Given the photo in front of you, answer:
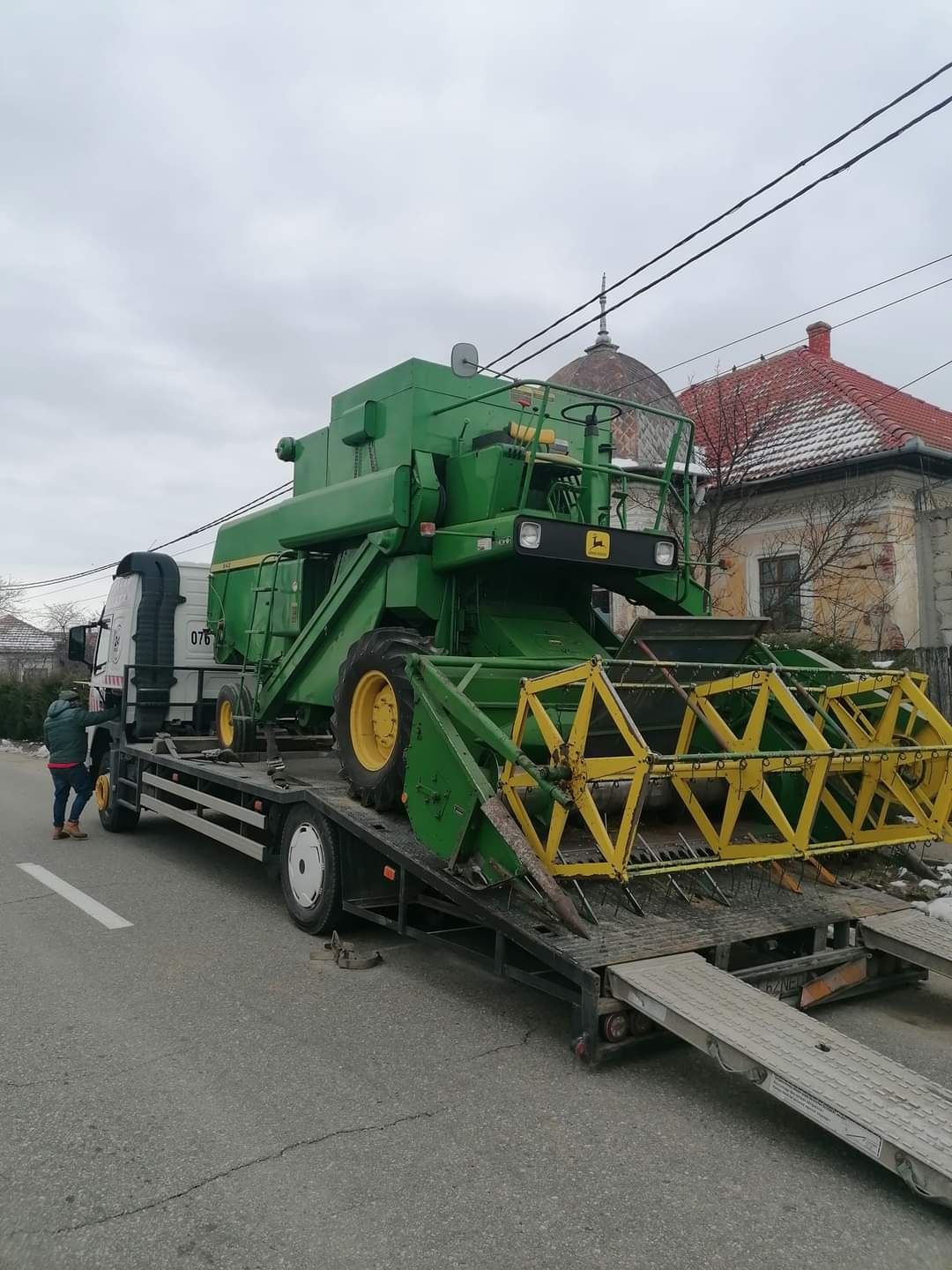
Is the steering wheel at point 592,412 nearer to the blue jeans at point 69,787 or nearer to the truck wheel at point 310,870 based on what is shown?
the truck wheel at point 310,870

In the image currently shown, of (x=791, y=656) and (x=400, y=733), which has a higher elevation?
(x=791, y=656)

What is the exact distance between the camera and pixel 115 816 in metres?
10.0

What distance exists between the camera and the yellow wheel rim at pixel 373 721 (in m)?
5.98

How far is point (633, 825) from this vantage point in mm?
4102

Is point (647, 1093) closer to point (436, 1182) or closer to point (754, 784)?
point (436, 1182)

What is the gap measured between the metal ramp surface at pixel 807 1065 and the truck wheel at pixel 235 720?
4903 mm

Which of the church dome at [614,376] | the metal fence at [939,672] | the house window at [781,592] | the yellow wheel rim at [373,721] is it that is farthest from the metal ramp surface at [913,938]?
the church dome at [614,376]

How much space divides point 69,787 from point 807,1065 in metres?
8.50

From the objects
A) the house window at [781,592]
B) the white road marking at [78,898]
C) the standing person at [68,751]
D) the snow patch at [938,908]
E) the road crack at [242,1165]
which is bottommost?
the road crack at [242,1165]

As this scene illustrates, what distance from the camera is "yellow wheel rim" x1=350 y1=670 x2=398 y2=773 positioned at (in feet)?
19.6

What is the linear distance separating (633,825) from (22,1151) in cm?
260

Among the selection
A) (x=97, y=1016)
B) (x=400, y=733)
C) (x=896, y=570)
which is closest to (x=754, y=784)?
(x=400, y=733)

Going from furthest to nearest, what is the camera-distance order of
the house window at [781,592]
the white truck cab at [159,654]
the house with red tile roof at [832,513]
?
the house window at [781,592] → the house with red tile roof at [832,513] → the white truck cab at [159,654]

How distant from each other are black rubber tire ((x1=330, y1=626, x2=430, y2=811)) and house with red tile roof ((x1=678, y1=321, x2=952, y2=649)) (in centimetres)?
778
